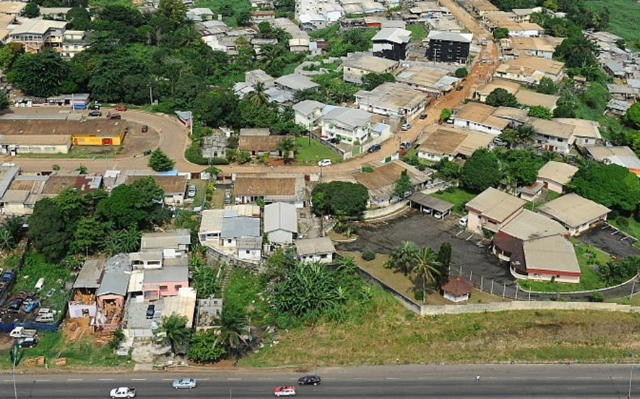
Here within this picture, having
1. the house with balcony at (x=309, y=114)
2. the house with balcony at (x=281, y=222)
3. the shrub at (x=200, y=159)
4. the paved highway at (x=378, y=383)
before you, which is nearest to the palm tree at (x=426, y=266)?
the paved highway at (x=378, y=383)

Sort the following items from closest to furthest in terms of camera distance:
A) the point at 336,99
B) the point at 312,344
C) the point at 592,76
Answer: the point at 312,344, the point at 336,99, the point at 592,76

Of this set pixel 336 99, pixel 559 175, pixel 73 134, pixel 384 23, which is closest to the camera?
pixel 559 175

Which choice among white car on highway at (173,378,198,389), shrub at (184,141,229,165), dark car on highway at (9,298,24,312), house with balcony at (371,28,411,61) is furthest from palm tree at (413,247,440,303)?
house with balcony at (371,28,411,61)

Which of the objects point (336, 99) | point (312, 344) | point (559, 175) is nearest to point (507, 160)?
point (559, 175)

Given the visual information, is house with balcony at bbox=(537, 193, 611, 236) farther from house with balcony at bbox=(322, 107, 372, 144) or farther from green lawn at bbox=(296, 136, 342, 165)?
green lawn at bbox=(296, 136, 342, 165)

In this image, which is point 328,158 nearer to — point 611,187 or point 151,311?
point 611,187

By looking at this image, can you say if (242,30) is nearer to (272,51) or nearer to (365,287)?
(272,51)
